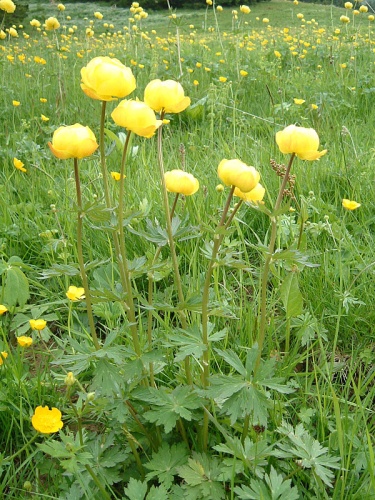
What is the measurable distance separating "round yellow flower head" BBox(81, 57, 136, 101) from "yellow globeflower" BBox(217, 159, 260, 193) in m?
0.22

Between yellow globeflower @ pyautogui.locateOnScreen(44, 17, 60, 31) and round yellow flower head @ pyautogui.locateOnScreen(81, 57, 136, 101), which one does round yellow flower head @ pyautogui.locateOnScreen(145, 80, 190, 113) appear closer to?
round yellow flower head @ pyautogui.locateOnScreen(81, 57, 136, 101)

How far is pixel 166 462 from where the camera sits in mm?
1062

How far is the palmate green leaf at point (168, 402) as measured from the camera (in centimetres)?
100

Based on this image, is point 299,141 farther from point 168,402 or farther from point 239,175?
point 168,402

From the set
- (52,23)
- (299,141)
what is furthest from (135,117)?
(52,23)

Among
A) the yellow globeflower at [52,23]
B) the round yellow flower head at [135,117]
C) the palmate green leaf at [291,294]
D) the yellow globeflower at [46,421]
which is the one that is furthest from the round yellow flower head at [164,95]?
the yellow globeflower at [52,23]

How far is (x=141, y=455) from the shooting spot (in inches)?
46.5

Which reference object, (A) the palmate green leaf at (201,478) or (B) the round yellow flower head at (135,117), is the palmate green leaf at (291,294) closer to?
(A) the palmate green leaf at (201,478)

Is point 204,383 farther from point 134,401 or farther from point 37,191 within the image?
point 37,191

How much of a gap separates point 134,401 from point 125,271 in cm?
35

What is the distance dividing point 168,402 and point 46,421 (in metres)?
0.27

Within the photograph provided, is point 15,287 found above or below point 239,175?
below

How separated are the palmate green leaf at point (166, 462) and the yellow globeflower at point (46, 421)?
0.21 m

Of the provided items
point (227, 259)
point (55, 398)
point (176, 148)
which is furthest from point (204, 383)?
point (176, 148)
